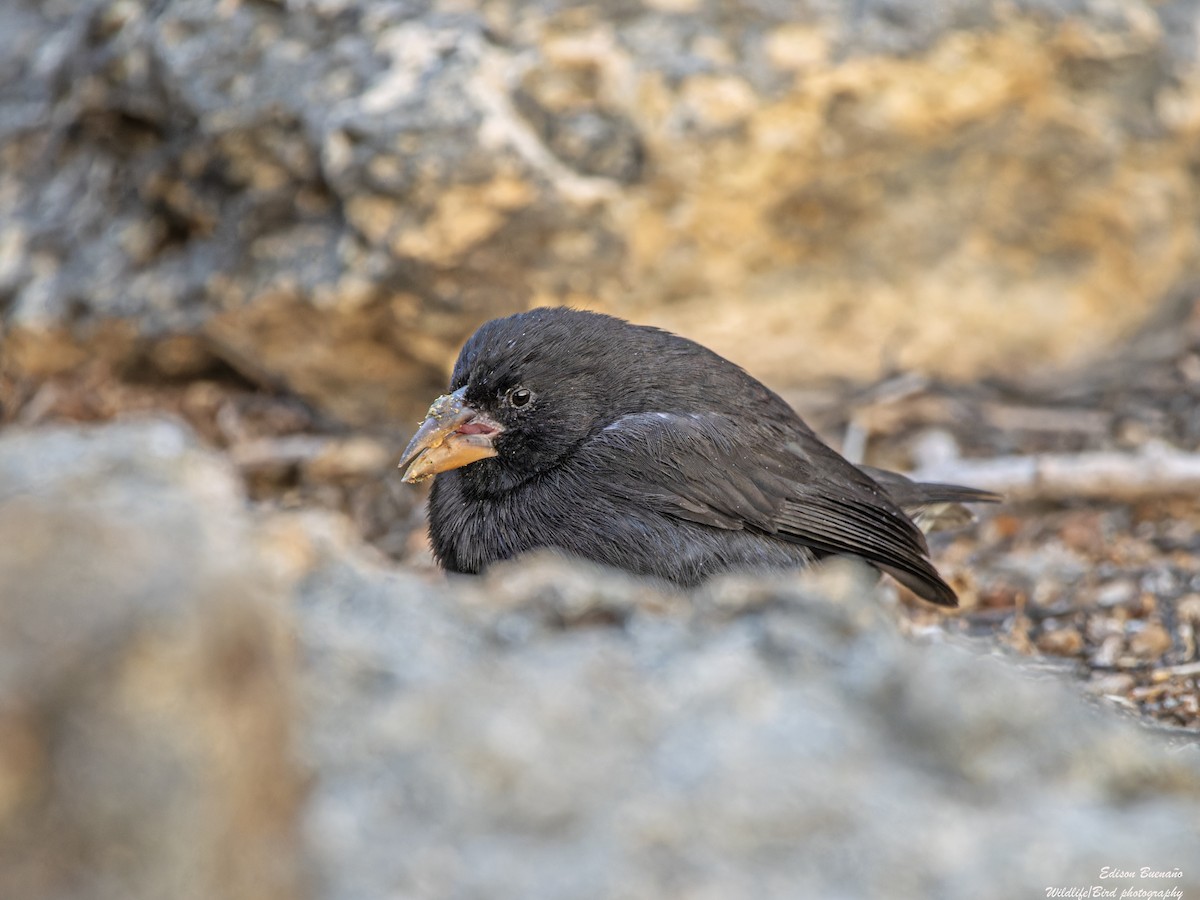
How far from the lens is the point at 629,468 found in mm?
4320

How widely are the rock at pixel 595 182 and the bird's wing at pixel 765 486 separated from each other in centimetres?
141

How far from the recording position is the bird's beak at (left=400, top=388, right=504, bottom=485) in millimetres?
4355

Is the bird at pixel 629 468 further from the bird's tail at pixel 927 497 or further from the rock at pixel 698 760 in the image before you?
the rock at pixel 698 760

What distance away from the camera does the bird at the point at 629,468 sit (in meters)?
4.25

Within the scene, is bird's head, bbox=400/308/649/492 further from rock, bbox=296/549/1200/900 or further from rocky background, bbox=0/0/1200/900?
rock, bbox=296/549/1200/900

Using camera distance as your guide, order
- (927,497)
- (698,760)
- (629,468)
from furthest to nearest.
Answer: (927,497), (629,468), (698,760)

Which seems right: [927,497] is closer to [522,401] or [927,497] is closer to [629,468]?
[629,468]

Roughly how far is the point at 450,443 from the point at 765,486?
1031 mm

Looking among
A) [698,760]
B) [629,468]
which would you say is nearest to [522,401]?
[629,468]

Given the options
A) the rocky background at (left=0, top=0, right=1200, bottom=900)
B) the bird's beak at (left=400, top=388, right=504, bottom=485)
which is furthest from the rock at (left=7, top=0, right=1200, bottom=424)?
the bird's beak at (left=400, top=388, right=504, bottom=485)

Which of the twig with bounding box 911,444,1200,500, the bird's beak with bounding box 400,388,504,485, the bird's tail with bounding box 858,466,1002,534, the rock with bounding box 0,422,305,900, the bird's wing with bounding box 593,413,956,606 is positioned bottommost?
the twig with bounding box 911,444,1200,500

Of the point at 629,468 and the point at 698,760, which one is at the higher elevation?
the point at 698,760

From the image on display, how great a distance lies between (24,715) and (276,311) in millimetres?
4455

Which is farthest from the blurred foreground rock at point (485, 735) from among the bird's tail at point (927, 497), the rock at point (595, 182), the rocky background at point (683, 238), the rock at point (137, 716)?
the rock at point (595, 182)
